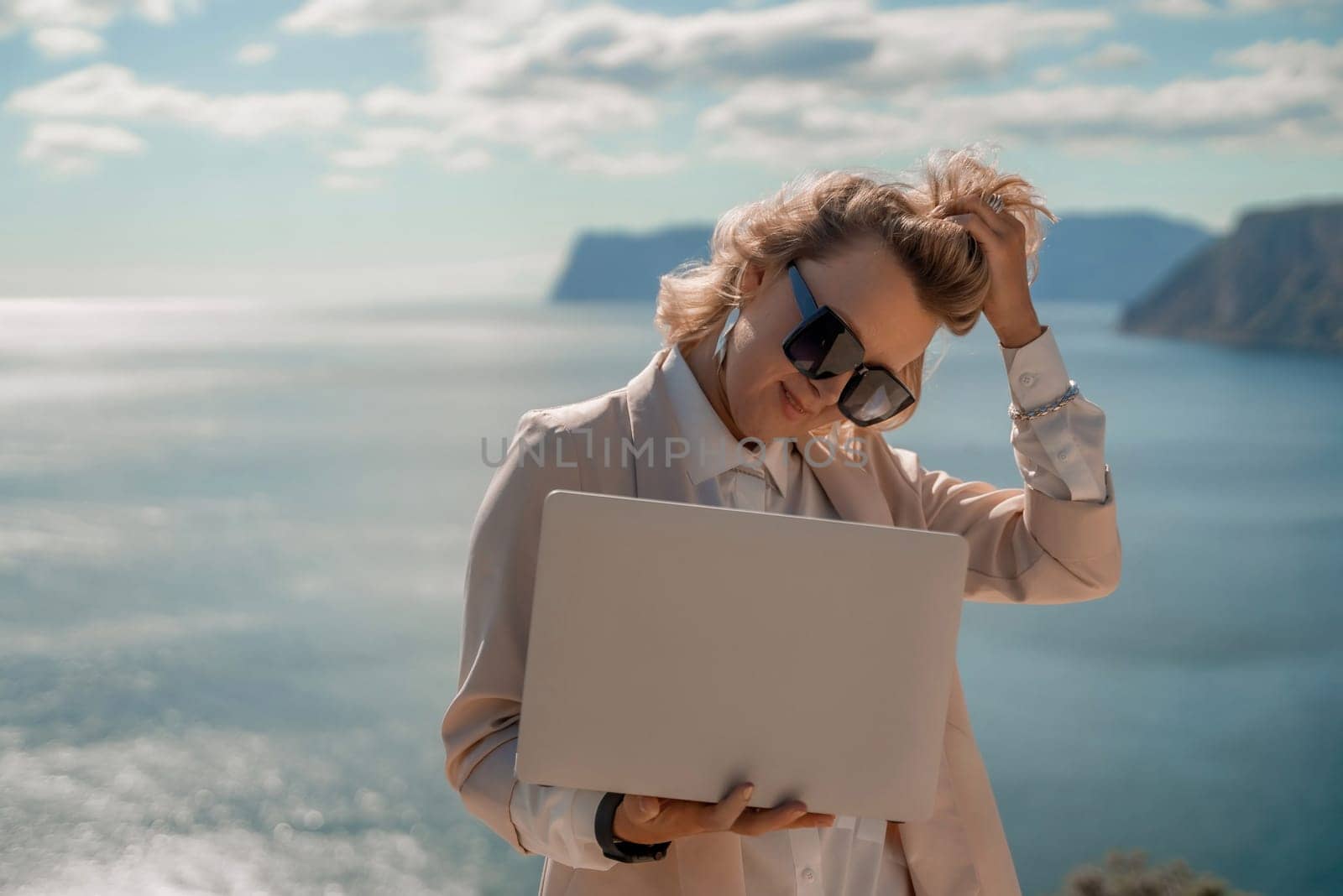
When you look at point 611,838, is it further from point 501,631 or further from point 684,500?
point 684,500

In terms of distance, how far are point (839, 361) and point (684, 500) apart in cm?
22

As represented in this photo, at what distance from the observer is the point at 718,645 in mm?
951

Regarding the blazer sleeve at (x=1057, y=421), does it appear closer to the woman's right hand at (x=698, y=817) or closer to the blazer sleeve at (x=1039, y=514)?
the blazer sleeve at (x=1039, y=514)

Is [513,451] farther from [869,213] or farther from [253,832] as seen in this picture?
[253,832]

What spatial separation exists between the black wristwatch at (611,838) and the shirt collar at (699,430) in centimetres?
36

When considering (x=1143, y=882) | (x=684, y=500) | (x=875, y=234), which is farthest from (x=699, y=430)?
(x=1143, y=882)

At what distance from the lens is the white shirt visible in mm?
1204

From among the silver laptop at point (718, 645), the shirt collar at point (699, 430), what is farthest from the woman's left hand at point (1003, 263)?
the silver laptop at point (718, 645)

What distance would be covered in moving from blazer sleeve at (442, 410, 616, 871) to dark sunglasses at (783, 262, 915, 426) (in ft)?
0.85

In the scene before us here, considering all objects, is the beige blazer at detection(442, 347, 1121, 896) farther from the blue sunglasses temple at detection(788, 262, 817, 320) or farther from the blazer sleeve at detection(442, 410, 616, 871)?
the blue sunglasses temple at detection(788, 262, 817, 320)

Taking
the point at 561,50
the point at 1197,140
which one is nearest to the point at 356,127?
the point at 561,50

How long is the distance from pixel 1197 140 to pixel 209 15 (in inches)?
436

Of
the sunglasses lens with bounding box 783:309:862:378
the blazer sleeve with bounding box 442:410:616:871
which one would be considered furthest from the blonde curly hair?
the blazer sleeve with bounding box 442:410:616:871

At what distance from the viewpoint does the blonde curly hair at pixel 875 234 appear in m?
1.22
